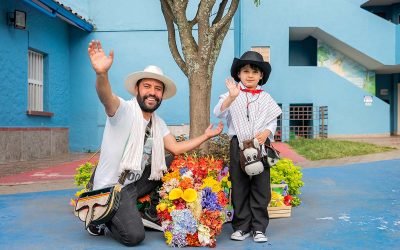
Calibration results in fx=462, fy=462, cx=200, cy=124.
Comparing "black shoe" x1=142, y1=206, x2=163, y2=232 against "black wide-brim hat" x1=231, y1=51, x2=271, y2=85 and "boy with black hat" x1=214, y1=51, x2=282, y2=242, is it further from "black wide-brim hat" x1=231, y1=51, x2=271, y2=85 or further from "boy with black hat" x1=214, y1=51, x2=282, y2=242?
"black wide-brim hat" x1=231, y1=51, x2=271, y2=85

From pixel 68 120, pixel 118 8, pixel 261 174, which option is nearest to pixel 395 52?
pixel 118 8

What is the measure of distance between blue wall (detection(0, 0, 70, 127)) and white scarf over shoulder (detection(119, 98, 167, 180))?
7422mm

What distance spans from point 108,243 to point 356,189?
4212mm

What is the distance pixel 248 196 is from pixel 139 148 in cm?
113

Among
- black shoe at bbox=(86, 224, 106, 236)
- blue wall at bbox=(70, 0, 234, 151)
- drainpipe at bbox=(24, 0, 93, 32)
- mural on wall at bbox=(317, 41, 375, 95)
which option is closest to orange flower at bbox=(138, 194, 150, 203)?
black shoe at bbox=(86, 224, 106, 236)

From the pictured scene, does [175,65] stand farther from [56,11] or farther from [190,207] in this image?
[190,207]

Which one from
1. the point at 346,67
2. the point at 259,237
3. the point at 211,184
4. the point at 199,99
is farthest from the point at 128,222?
the point at 346,67

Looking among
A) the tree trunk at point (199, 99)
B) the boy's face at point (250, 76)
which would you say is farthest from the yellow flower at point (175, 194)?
the tree trunk at point (199, 99)

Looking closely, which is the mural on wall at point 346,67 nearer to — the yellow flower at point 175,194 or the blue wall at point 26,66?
the blue wall at point 26,66

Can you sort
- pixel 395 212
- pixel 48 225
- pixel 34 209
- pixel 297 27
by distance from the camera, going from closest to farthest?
pixel 48 225 < pixel 395 212 < pixel 34 209 < pixel 297 27

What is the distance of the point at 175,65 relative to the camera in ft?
45.7

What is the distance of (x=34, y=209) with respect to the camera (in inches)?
218

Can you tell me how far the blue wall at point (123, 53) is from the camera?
14023mm

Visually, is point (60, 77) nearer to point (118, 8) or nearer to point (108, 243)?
point (118, 8)
